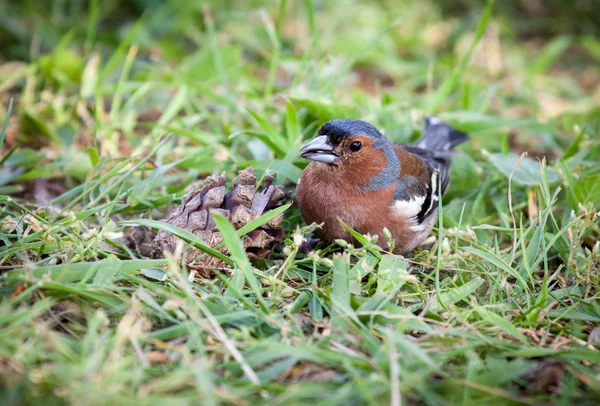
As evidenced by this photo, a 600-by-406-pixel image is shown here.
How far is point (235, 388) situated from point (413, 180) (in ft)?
6.92

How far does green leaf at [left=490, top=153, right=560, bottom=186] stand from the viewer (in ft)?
13.0

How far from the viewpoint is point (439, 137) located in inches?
179

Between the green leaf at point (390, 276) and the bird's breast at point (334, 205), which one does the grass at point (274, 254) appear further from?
the bird's breast at point (334, 205)

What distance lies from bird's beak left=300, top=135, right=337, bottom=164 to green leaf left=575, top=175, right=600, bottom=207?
163cm

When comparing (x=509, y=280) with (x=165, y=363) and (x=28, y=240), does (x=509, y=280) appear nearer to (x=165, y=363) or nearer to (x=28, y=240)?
(x=165, y=363)

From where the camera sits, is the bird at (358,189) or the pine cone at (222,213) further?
the bird at (358,189)

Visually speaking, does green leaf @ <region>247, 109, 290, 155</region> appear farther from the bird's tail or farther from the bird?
the bird's tail

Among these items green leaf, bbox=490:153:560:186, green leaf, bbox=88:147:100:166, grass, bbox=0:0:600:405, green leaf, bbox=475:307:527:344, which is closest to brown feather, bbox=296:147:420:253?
grass, bbox=0:0:600:405

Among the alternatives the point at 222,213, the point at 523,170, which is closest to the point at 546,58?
the point at 523,170

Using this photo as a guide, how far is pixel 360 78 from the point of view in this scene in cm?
637

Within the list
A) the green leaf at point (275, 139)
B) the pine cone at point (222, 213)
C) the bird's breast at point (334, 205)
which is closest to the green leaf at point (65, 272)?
the pine cone at point (222, 213)

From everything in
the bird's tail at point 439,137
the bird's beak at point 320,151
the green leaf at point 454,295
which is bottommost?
the green leaf at point 454,295

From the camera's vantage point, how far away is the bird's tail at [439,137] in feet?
14.7

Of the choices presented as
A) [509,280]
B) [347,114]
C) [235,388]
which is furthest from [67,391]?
[347,114]
